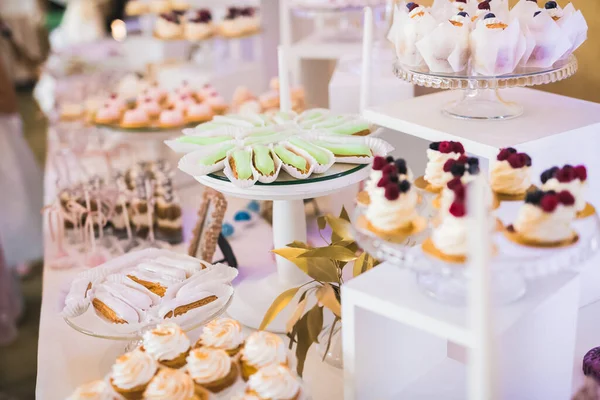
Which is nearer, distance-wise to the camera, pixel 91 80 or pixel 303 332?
pixel 303 332

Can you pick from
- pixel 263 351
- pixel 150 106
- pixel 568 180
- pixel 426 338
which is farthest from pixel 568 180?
pixel 150 106

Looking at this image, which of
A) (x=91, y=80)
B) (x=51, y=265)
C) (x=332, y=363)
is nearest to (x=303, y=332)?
(x=332, y=363)

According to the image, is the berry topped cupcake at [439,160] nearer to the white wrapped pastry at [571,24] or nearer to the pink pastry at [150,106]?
the white wrapped pastry at [571,24]

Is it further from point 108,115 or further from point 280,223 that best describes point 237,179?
point 108,115

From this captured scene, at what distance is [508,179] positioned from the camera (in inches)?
39.3

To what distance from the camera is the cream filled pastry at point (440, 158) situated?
104 cm

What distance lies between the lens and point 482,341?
729mm

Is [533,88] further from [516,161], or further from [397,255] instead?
[397,255]

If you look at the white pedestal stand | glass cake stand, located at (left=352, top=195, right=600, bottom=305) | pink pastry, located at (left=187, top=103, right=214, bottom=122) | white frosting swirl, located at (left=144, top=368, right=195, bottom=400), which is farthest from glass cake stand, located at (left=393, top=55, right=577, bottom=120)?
pink pastry, located at (left=187, top=103, right=214, bottom=122)

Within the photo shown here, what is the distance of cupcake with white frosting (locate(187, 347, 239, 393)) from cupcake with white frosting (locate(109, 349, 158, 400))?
5 centimetres

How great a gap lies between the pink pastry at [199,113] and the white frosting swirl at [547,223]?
133cm

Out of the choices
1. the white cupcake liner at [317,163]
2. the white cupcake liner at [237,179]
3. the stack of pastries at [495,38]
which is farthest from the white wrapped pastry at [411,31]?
the white cupcake liner at [237,179]

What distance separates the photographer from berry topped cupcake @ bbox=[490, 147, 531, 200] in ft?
3.25

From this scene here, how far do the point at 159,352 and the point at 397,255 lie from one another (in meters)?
0.36
